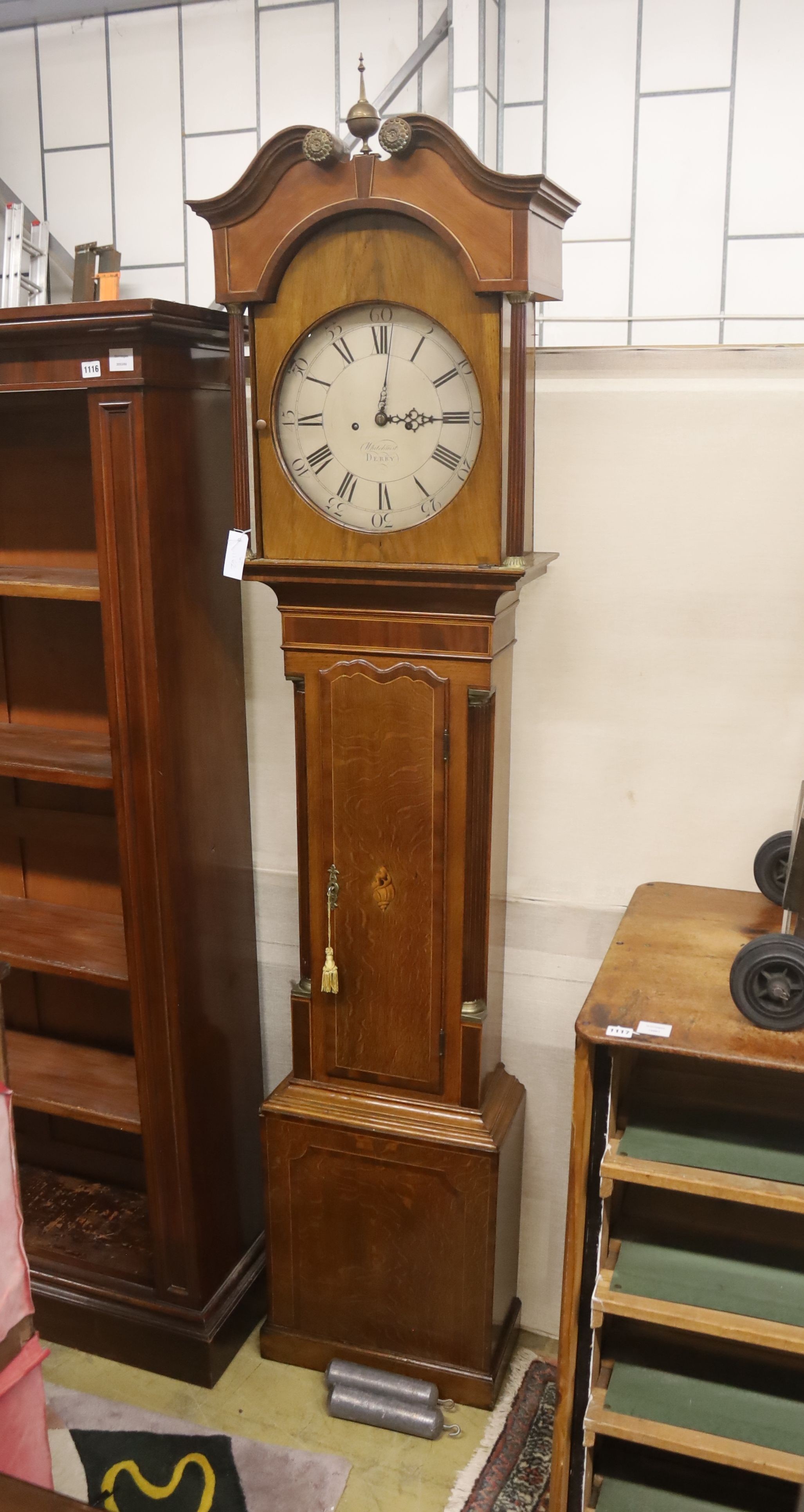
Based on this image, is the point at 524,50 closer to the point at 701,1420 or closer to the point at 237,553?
the point at 237,553

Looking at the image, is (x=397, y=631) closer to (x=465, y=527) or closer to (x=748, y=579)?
(x=465, y=527)

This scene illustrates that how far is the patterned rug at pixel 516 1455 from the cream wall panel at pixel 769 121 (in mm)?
1975

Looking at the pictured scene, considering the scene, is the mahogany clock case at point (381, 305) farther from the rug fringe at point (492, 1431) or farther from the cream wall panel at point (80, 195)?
the rug fringe at point (492, 1431)

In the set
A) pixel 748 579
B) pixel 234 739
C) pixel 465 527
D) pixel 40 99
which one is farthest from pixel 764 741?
pixel 40 99

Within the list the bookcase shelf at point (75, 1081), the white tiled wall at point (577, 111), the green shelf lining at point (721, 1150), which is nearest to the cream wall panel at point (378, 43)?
the white tiled wall at point (577, 111)

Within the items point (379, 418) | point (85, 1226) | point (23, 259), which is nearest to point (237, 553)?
point (379, 418)

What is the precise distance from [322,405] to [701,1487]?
71.6 inches

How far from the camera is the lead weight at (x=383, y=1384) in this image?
2162 millimetres

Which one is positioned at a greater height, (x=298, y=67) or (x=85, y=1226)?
(x=298, y=67)

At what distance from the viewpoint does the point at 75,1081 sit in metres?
2.43

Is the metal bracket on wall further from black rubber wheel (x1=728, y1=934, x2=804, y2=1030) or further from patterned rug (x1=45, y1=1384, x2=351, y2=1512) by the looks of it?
patterned rug (x1=45, y1=1384, x2=351, y2=1512)

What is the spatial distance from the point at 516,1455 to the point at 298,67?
2543 millimetres

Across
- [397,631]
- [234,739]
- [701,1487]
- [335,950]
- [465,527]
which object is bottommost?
[701,1487]

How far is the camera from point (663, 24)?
190 centimetres
